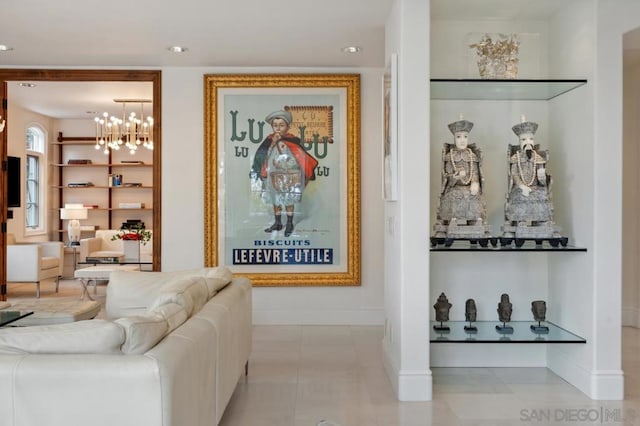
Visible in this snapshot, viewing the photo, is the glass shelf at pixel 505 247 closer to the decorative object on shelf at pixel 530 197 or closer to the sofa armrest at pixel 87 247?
the decorative object on shelf at pixel 530 197

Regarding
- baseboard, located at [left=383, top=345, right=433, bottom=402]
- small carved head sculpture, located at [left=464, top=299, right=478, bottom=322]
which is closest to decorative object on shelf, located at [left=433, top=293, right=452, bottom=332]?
small carved head sculpture, located at [left=464, top=299, right=478, bottom=322]

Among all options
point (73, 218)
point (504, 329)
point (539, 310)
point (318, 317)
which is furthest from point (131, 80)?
point (73, 218)

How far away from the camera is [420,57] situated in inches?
151

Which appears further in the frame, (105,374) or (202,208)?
(202,208)

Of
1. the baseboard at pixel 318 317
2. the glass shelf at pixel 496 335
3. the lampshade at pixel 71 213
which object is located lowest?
the baseboard at pixel 318 317

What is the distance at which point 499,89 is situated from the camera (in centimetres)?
425

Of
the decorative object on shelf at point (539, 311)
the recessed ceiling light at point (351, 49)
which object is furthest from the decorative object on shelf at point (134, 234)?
the decorative object on shelf at point (539, 311)

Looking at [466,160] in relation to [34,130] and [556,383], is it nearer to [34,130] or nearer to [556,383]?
[556,383]

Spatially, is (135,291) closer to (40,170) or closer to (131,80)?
(131,80)

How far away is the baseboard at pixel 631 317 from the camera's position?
6094 mm

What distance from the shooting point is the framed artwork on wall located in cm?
396

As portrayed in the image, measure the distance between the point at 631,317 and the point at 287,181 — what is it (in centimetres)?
372

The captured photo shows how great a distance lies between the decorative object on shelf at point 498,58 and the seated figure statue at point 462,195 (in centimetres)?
44

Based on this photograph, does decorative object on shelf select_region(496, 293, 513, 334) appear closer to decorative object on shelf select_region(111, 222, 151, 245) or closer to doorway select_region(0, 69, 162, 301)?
doorway select_region(0, 69, 162, 301)
